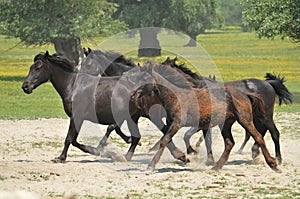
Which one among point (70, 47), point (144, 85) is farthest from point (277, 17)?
point (70, 47)

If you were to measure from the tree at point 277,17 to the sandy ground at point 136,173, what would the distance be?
894cm

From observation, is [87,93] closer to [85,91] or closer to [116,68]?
[85,91]

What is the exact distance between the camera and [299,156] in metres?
14.3

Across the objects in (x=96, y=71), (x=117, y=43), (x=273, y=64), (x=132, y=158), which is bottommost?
(x=117, y=43)

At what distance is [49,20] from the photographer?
119ft

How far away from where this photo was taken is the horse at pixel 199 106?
12484mm

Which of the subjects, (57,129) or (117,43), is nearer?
(57,129)

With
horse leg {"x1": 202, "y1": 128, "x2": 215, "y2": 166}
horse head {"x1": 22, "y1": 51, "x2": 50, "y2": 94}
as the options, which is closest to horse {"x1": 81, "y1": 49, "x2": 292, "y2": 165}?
horse leg {"x1": 202, "y1": 128, "x2": 215, "y2": 166}

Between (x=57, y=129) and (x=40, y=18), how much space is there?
18564 mm

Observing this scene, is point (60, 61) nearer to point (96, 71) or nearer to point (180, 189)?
point (96, 71)

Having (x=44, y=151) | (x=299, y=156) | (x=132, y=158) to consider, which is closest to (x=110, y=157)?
(x=132, y=158)

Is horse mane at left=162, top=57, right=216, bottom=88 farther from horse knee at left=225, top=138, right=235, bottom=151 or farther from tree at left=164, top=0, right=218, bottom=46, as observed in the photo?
tree at left=164, top=0, right=218, bottom=46

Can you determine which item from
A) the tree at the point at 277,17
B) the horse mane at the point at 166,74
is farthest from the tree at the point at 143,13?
the horse mane at the point at 166,74

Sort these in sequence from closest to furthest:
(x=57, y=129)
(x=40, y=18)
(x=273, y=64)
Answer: (x=57, y=129), (x=40, y=18), (x=273, y=64)
